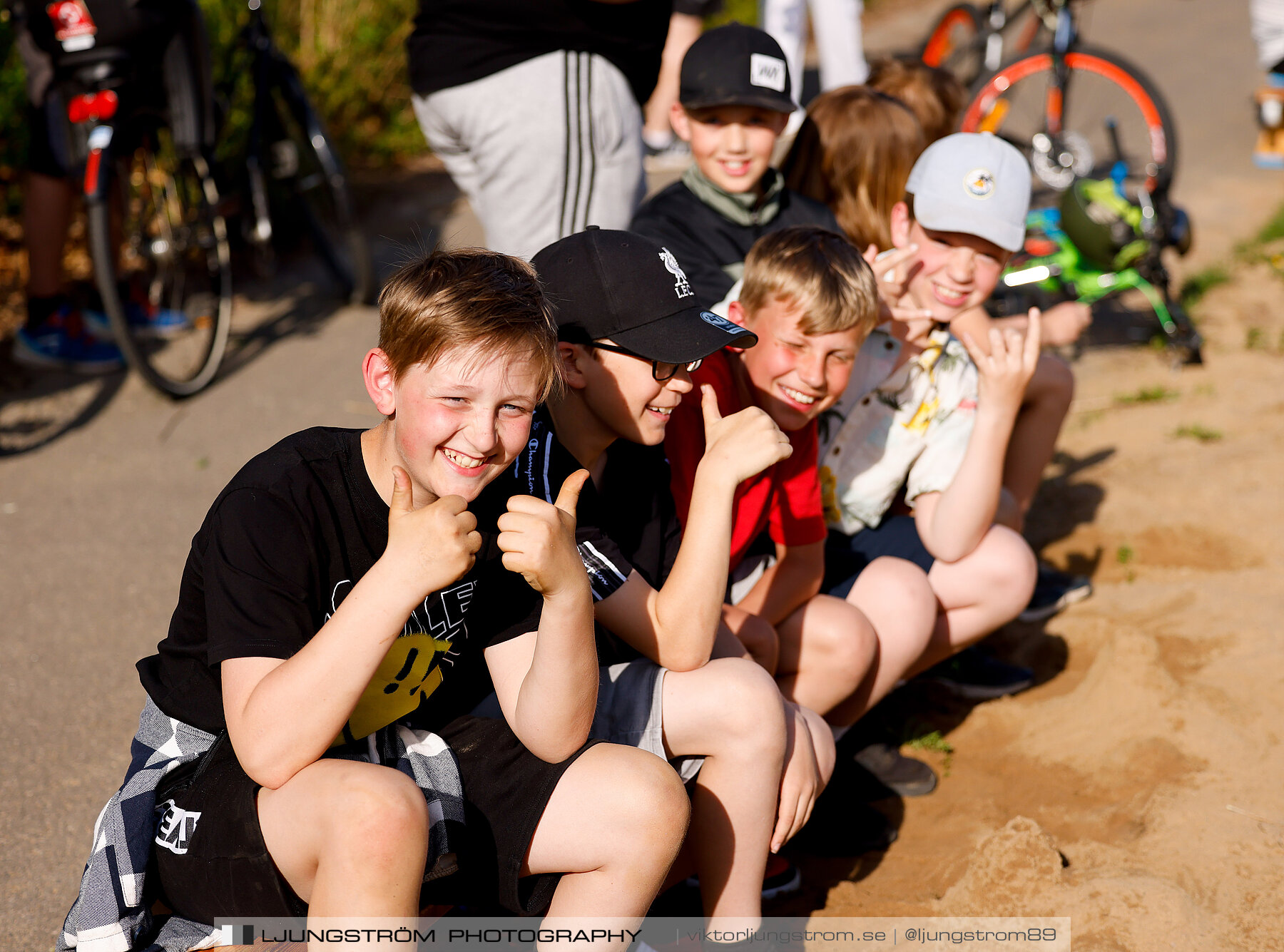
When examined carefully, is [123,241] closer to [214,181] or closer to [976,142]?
→ [214,181]

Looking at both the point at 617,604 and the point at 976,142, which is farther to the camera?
the point at 976,142

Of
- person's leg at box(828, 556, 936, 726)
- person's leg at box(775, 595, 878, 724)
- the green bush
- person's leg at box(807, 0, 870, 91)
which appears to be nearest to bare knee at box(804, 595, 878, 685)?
person's leg at box(775, 595, 878, 724)

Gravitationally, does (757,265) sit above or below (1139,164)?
above

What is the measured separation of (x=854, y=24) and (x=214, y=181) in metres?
3.63

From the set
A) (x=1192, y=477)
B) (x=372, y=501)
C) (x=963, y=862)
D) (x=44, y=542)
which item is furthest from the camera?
(x=1192, y=477)

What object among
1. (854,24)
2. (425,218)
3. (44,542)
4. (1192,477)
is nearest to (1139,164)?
(854,24)

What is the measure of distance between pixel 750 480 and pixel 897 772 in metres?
0.88

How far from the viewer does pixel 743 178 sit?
10.0 feet

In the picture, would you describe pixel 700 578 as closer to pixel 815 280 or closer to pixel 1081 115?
pixel 815 280

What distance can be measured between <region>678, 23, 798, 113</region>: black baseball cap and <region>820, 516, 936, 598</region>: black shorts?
1133 mm

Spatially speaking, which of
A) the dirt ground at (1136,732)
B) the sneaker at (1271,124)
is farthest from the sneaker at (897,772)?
the sneaker at (1271,124)

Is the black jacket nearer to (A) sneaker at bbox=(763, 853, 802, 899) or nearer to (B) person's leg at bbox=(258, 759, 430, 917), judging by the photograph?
(A) sneaker at bbox=(763, 853, 802, 899)

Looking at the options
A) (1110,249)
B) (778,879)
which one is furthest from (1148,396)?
(778,879)

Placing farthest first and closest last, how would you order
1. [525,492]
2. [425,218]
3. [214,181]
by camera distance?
[425,218], [214,181], [525,492]
